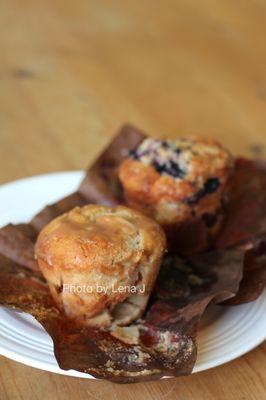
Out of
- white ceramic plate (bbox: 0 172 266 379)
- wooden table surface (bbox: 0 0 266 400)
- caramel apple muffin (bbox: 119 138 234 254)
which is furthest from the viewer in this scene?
wooden table surface (bbox: 0 0 266 400)

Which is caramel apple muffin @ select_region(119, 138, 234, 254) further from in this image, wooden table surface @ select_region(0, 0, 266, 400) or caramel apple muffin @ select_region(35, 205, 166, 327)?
wooden table surface @ select_region(0, 0, 266, 400)

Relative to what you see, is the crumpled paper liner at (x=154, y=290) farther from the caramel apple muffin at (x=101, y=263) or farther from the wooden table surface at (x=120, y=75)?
the wooden table surface at (x=120, y=75)

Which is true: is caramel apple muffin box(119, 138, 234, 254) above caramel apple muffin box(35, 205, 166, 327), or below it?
above

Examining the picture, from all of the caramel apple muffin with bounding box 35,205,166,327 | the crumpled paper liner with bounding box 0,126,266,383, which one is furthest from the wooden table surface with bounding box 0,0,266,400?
the caramel apple muffin with bounding box 35,205,166,327

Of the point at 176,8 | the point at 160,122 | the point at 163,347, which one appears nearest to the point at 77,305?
the point at 163,347

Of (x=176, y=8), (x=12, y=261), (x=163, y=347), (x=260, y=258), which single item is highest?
(x=176, y=8)

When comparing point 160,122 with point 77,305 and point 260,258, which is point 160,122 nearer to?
→ point 260,258

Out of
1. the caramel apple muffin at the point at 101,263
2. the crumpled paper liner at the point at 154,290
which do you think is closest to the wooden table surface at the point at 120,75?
the crumpled paper liner at the point at 154,290

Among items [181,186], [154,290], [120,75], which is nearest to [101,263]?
[154,290]
